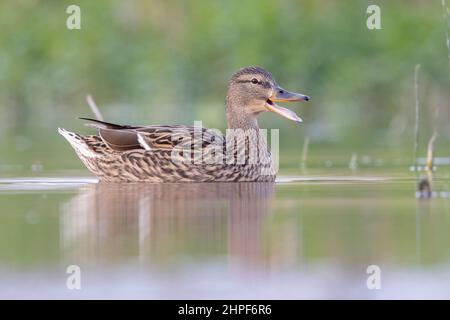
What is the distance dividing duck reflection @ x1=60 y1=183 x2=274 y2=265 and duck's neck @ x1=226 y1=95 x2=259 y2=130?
3.76ft

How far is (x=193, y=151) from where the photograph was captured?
9.95 metres

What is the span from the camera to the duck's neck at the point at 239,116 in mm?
10859

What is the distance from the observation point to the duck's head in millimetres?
10711

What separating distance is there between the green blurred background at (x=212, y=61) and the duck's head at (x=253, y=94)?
216 inches

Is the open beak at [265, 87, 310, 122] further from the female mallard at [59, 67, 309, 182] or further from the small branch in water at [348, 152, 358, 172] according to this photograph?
the small branch in water at [348, 152, 358, 172]

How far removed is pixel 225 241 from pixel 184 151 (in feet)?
10.5

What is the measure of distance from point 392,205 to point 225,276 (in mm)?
2669

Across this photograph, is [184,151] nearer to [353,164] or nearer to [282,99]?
[282,99]

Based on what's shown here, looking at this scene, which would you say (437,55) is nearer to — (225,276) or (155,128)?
(155,128)

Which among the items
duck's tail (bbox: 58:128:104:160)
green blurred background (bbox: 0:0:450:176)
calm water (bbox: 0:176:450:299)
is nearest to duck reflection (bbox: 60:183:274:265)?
calm water (bbox: 0:176:450:299)

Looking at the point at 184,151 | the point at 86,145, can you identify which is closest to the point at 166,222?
the point at 184,151

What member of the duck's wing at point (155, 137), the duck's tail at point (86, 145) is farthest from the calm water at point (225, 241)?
the duck's tail at point (86, 145)
